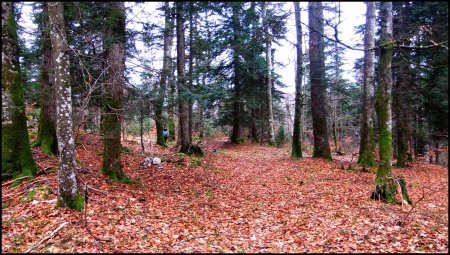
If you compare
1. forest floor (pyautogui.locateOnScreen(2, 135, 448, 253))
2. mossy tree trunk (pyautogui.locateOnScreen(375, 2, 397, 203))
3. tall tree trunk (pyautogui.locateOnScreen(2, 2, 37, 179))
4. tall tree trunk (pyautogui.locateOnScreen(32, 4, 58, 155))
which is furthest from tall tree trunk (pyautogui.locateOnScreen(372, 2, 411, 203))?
tall tree trunk (pyautogui.locateOnScreen(32, 4, 58, 155))

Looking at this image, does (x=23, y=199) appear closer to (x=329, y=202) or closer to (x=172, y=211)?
(x=172, y=211)

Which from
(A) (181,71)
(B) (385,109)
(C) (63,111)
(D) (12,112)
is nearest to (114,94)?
(C) (63,111)

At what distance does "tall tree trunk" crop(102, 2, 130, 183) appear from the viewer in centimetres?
722

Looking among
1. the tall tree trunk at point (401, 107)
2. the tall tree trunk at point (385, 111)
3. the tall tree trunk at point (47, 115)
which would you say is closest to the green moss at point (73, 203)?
the tall tree trunk at point (47, 115)

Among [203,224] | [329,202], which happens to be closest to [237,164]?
[329,202]

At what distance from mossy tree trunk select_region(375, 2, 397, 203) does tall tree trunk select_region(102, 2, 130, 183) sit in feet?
21.6

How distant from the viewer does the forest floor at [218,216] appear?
471 centimetres

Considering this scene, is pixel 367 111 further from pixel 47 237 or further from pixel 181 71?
pixel 47 237

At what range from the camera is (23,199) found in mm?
5742

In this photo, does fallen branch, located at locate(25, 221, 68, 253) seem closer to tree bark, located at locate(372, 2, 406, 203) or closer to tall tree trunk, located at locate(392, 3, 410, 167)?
tree bark, located at locate(372, 2, 406, 203)

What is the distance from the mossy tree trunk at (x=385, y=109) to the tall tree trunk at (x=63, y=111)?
706 centimetres

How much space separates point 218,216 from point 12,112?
5.32m

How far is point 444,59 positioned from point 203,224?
985 cm

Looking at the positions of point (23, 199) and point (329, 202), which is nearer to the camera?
point (23, 199)
